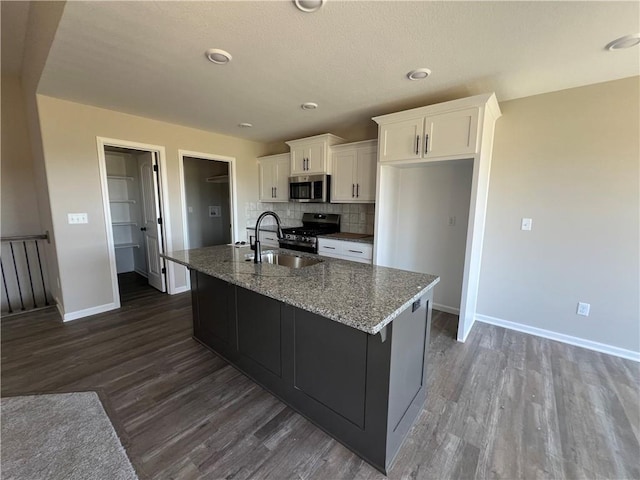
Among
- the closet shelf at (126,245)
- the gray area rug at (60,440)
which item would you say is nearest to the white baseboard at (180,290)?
the closet shelf at (126,245)

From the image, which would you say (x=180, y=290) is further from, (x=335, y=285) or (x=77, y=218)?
(x=335, y=285)

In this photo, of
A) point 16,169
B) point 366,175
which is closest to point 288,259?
point 366,175

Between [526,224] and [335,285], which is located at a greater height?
[526,224]

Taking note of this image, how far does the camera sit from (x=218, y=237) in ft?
19.1

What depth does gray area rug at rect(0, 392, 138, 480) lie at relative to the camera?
1383mm

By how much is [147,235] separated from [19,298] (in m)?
1.65

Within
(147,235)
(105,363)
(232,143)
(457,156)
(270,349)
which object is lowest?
(105,363)

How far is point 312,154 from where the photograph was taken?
392cm

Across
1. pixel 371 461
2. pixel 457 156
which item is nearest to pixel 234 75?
pixel 457 156

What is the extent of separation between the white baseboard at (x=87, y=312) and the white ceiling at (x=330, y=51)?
2.33 metres

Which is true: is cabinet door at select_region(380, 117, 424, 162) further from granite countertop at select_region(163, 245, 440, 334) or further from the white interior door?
the white interior door

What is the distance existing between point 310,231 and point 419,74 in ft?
7.87

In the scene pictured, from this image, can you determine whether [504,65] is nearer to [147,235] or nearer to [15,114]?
[147,235]

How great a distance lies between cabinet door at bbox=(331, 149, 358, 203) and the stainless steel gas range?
0.52 meters
